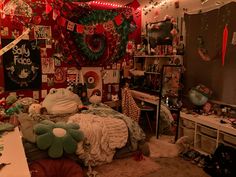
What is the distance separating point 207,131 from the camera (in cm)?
294

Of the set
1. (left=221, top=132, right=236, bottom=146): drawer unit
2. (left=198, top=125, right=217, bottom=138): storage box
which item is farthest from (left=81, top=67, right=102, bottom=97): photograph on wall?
(left=221, top=132, right=236, bottom=146): drawer unit

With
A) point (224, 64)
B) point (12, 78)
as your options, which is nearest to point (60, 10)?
point (12, 78)

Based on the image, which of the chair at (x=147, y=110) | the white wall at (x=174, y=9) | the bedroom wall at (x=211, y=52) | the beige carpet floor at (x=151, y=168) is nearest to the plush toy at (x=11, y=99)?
the beige carpet floor at (x=151, y=168)

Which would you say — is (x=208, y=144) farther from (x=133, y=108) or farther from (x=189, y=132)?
(x=133, y=108)

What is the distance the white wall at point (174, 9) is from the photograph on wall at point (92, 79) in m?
1.37

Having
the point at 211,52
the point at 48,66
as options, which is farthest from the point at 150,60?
the point at 48,66

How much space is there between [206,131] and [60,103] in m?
2.10

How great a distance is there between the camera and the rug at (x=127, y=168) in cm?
259

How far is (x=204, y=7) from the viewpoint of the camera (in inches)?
124

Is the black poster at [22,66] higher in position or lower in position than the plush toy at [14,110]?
higher

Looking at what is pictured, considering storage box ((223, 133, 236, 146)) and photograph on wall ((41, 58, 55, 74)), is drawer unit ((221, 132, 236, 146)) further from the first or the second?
photograph on wall ((41, 58, 55, 74))

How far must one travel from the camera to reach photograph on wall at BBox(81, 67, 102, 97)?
4.06 m

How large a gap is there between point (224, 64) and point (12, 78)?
3.14m

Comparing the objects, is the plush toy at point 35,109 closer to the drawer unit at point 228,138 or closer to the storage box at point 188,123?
the storage box at point 188,123
